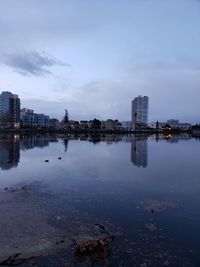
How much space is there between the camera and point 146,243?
14.9 metres

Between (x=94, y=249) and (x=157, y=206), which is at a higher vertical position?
(x=94, y=249)

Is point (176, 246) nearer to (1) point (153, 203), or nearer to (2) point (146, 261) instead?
(2) point (146, 261)

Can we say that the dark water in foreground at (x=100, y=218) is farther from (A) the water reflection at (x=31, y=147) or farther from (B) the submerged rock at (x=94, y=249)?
(A) the water reflection at (x=31, y=147)

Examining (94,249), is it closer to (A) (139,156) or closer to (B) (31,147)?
(A) (139,156)

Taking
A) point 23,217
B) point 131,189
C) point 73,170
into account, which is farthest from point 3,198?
point 73,170

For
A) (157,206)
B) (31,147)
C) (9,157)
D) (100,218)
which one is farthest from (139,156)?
(100,218)

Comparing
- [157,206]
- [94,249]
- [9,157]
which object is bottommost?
[157,206]

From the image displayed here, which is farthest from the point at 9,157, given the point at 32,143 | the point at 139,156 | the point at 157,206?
the point at 32,143

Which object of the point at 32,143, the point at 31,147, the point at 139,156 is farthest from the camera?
the point at 32,143

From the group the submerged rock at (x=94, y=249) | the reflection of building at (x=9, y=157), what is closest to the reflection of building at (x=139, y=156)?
the reflection of building at (x=9, y=157)

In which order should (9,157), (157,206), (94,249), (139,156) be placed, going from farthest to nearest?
1. (139,156)
2. (9,157)
3. (157,206)
4. (94,249)

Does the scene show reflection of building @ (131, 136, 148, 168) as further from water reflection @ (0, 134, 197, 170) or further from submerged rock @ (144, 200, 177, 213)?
submerged rock @ (144, 200, 177, 213)

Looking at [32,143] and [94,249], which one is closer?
[94,249]

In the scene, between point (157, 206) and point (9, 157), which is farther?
point (9, 157)
